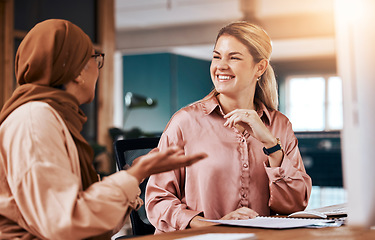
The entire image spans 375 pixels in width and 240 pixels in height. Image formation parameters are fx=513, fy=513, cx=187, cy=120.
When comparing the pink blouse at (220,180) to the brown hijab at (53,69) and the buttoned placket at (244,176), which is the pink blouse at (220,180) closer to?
the buttoned placket at (244,176)

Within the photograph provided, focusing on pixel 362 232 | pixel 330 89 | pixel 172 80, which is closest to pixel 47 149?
pixel 362 232

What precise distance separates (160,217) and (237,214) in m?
0.26

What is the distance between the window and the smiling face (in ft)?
39.5

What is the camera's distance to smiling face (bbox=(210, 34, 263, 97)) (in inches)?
75.1

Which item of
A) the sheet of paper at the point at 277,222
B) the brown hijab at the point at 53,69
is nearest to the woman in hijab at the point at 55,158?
the brown hijab at the point at 53,69

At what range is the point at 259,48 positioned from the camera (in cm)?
198

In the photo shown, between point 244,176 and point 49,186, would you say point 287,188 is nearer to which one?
point 244,176

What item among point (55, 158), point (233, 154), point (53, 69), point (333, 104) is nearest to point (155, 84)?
point (333, 104)

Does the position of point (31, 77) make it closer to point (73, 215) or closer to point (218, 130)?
point (73, 215)

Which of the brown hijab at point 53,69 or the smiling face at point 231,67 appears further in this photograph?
the smiling face at point 231,67

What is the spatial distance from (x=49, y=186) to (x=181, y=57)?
467 inches

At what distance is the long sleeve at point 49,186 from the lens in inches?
40.1

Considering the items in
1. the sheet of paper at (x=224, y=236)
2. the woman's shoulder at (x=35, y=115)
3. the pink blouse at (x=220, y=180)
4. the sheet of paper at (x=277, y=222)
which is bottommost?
the sheet of paper at (x=277, y=222)

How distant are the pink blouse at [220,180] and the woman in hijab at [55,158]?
22.0 inches
